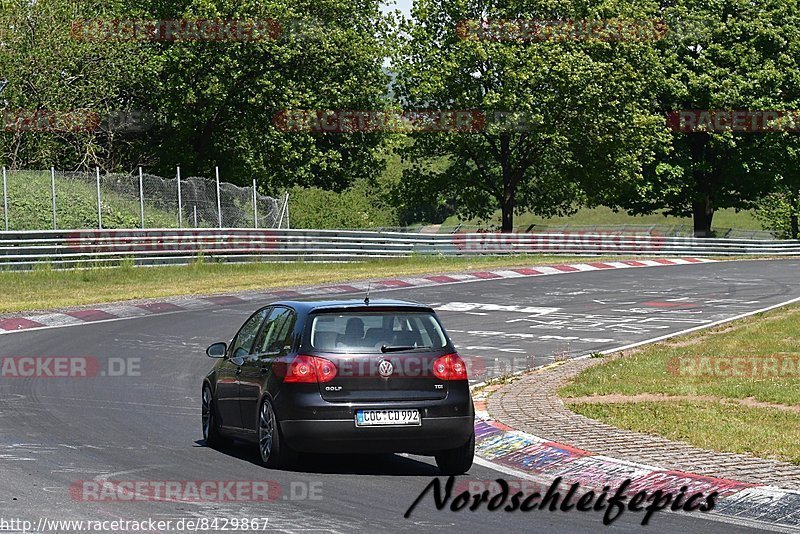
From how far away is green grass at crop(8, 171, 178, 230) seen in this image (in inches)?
1344

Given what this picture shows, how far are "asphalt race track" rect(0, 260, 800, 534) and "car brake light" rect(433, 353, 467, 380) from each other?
0.82 meters

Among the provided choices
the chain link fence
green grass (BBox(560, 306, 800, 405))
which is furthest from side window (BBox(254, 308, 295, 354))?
the chain link fence

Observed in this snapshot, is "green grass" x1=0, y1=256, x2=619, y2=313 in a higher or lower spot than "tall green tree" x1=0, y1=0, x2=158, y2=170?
lower

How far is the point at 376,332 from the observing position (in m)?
10.4

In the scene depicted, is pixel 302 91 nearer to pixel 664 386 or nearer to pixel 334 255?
pixel 334 255

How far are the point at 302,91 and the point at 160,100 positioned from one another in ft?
18.7

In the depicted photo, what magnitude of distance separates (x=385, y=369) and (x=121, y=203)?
27.3 meters

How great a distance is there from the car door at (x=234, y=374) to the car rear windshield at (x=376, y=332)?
1263 millimetres

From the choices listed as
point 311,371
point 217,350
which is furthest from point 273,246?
point 311,371

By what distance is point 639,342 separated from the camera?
69.8 ft

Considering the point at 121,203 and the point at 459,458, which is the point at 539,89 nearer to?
the point at 121,203

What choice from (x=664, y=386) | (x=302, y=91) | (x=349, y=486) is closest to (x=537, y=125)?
(x=302, y=91)

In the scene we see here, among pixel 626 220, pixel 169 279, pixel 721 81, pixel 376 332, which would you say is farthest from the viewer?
pixel 626 220

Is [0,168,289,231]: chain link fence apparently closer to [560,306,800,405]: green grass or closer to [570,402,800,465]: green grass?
[560,306,800,405]: green grass
